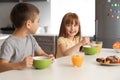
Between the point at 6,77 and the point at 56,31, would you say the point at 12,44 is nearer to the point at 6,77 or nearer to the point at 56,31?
the point at 6,77

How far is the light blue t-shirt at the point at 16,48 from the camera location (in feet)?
5.41

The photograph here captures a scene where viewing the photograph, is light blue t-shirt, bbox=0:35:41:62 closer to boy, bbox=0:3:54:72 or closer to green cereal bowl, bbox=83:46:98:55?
boy, bbox=0:3:54:72

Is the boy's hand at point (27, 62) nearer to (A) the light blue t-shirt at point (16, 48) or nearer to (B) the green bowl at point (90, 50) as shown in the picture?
(A) the light blue t-shirt at point (16, 48)

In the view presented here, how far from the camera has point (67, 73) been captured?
53.3 inches

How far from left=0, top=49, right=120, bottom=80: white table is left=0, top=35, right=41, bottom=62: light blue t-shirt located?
286mm

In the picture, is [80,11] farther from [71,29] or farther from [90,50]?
[90,50]

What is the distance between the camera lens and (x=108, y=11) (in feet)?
12.9

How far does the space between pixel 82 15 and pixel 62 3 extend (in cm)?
42

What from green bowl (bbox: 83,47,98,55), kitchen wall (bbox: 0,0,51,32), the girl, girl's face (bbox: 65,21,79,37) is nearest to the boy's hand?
green bowl (bbox: 83,47,98,55)


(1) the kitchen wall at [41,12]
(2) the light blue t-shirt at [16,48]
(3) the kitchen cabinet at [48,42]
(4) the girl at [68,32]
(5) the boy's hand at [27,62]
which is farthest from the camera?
(1) the kitchen wall at [41,12]

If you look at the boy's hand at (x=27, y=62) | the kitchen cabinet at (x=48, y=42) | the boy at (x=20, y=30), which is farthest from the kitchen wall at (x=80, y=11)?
the boy's hand at (x=27, y=62)

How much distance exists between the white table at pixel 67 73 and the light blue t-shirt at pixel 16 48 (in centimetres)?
29

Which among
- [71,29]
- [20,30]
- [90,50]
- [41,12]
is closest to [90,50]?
[90,50]

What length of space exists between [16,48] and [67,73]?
1.75ft
